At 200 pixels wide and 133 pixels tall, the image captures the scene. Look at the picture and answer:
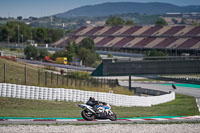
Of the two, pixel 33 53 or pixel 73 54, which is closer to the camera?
pixel 73 54

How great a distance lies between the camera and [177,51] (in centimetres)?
10681

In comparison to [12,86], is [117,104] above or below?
below

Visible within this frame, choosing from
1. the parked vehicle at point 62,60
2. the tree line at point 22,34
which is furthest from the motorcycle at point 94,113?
the tree line at point 22,34

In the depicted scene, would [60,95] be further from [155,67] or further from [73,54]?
[73,54]

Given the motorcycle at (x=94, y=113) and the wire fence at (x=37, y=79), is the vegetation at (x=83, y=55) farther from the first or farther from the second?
the motorcycle at (x=94, y=113)

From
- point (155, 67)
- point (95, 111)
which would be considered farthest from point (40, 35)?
point (95, 111)

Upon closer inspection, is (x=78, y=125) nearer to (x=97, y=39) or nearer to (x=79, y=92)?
(x=79, y=92)

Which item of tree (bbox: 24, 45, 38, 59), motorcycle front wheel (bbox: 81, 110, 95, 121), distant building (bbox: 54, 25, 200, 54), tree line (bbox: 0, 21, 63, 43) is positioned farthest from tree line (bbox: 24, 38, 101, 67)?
motorcycle front wheel (bbox: 81, 110, 95, 121)

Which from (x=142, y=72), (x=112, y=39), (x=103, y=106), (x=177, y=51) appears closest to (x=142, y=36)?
(x=112, y=39)

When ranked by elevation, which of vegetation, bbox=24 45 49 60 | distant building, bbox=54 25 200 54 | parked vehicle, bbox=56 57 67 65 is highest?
distant building, bbox=54 25 200 54

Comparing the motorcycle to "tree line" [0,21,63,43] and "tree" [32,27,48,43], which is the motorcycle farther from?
"tree" [32,27,48,43]

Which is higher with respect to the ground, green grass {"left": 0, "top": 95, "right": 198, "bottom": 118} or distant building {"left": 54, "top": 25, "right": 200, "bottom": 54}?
distant building {"left": 54, "top": 25, "right": 200, "bottom": 54}

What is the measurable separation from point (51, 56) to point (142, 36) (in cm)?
3834

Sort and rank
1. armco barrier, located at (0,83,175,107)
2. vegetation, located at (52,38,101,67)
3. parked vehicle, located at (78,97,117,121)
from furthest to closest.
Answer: vegetation, located at (52,38,101,67) < armco barrier, located at (0,83,175,107) < parked vehicle, located at (78,97,117,121)
